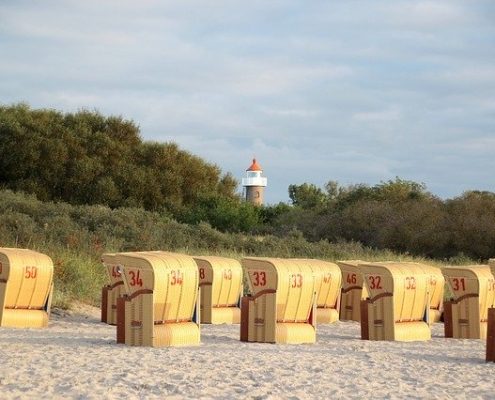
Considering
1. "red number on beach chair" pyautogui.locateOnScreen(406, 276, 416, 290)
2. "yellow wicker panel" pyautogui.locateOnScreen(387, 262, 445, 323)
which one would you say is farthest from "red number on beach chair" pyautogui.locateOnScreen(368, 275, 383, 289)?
"yellow wicker panel" pyautogui.locateOnScreen(387, 262, 445, 323)

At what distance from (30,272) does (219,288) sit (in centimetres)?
372

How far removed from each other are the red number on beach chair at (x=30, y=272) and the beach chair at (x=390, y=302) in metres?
5.33

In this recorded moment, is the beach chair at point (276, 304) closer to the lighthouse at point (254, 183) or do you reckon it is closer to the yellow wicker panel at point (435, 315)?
the yellow wicker panel at point (435, 315)

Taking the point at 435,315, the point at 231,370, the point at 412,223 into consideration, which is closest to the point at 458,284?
the point at 435,315

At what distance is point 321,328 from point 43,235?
A: 496 inches

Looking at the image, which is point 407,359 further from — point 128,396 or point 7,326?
point 7,326

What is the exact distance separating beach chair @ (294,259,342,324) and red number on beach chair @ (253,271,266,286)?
105 inches

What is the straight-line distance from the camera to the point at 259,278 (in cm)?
1558

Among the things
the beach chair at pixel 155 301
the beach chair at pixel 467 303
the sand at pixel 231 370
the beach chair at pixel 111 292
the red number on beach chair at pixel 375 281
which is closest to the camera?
the sand at pixel 231 370

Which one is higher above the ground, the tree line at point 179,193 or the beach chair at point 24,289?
the tree line at point 179,193

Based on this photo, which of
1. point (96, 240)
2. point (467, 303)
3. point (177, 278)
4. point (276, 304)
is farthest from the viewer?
point (96, 240)

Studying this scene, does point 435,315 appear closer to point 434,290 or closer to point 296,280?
point 434,290

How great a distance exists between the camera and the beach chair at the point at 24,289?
16.6m

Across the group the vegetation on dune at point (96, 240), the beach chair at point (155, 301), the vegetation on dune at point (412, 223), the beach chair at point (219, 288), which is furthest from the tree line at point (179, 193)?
the beach chair at point (155, 301)
